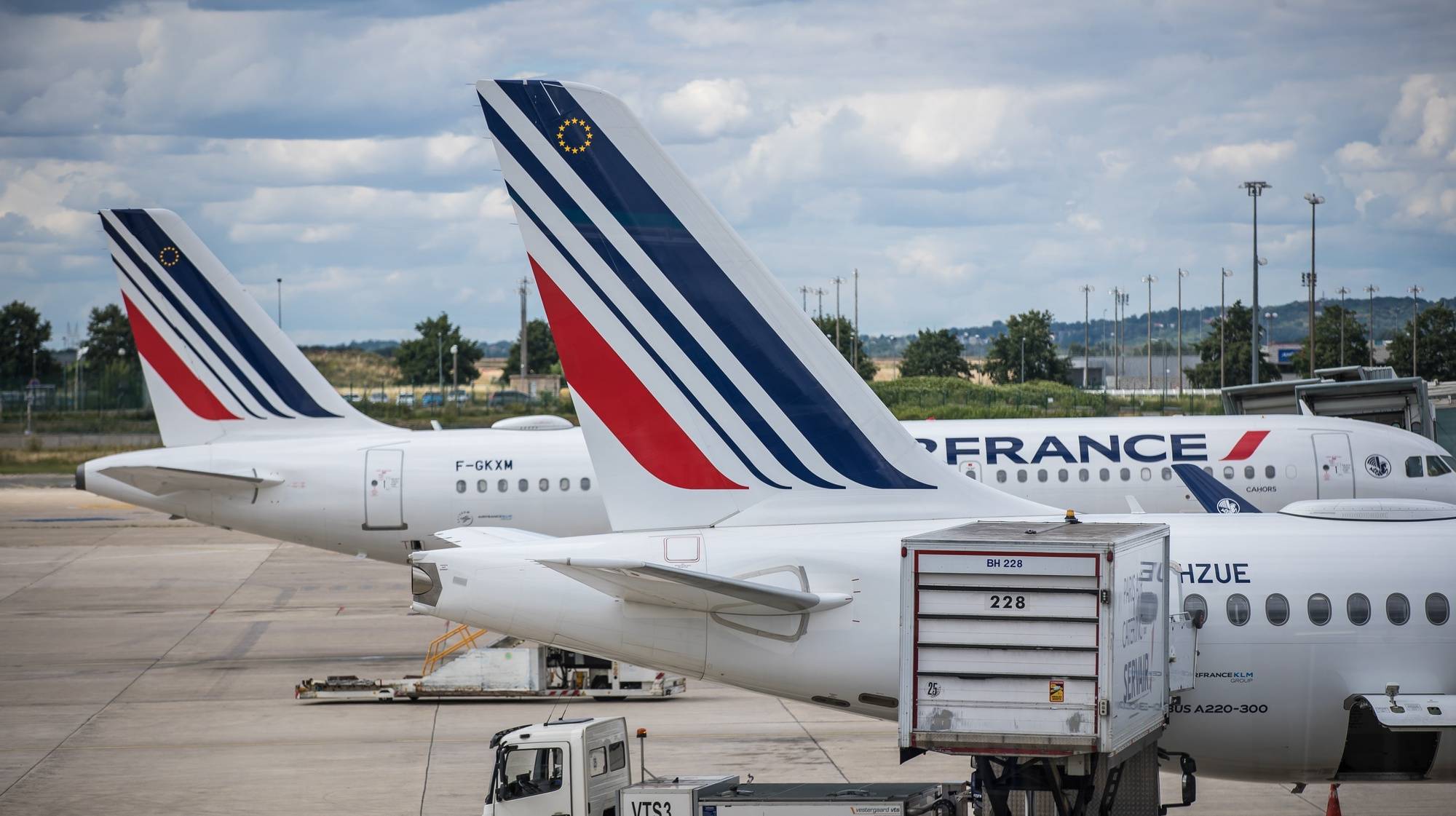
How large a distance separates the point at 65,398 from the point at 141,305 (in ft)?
301

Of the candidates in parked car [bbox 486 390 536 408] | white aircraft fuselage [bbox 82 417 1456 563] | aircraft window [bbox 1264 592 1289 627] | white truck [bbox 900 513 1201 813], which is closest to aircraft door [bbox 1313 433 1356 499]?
white aircraft fuselage [bbox 82 417 1456 563]

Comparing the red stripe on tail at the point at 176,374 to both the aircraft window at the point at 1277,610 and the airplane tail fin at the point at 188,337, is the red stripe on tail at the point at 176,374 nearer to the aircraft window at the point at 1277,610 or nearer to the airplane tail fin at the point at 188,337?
the airplane tail fin at the point at 188,337

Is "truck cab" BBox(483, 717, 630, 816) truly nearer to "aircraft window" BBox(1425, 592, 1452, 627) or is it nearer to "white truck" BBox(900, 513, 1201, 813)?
"white truck" BBox(900, 513, 1201, 813)

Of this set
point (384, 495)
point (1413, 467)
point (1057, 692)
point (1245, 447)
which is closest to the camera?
point (1057, 692)

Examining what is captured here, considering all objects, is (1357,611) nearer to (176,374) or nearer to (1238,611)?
(1238,611)

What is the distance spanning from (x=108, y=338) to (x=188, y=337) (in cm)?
13980

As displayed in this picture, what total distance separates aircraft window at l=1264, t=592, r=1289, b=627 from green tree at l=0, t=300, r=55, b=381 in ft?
522

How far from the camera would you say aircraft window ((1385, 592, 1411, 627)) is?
15.7m

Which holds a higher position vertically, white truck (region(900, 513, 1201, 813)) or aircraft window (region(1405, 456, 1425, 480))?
aircraft window (region(1405, 456, 1425, 480))

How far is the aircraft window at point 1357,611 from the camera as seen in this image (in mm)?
15656

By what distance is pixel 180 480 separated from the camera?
3138 cm

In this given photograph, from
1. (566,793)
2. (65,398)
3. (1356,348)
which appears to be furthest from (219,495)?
(1356,348)

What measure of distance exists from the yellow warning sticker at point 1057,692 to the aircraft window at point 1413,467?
22308 mm

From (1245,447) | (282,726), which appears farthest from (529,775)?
(1245,447)
